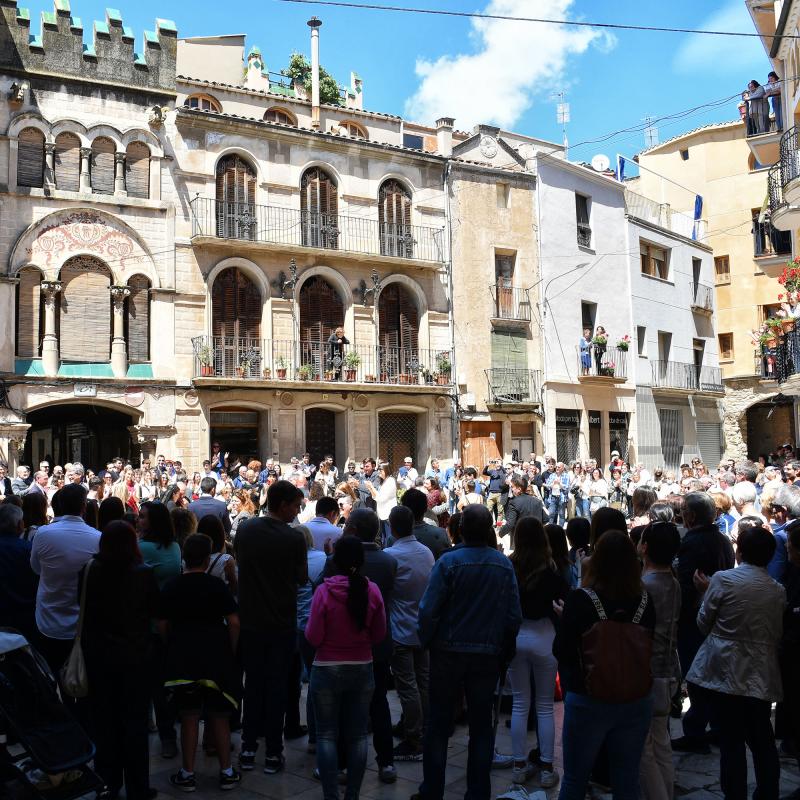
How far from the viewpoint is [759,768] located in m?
4.91

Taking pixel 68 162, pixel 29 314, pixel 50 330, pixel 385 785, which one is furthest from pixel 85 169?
pixel 385 785

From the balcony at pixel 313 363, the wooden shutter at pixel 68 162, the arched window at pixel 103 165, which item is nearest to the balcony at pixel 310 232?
the arched window at pixel 103 165

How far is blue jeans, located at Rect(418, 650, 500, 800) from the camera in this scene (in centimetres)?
495

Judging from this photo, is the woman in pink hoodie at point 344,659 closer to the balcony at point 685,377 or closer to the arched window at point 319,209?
the arched window at point 319,209

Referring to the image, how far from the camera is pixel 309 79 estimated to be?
38.5 metres

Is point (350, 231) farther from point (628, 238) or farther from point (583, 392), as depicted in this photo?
point (628, 238)

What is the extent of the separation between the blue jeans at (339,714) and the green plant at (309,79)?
3542cm

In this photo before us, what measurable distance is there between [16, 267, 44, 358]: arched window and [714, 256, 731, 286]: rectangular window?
1115 inches

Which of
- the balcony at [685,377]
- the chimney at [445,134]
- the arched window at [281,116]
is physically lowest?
the balcony at [685,377]

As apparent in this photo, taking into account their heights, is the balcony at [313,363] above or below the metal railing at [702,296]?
below

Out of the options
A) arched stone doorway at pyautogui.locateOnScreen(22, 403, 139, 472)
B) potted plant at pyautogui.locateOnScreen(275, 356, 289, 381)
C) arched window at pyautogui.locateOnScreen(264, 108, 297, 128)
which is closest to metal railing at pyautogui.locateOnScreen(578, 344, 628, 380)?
potted plant at pyautogui.locateOnScreen(275, 356, 289, 381)

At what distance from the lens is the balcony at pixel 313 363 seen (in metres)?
22.1

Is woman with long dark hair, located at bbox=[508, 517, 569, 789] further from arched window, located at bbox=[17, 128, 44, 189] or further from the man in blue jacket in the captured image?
arched window, located at bbox=[17, 128, 44, 189]

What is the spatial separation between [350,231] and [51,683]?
20631 millimetres
